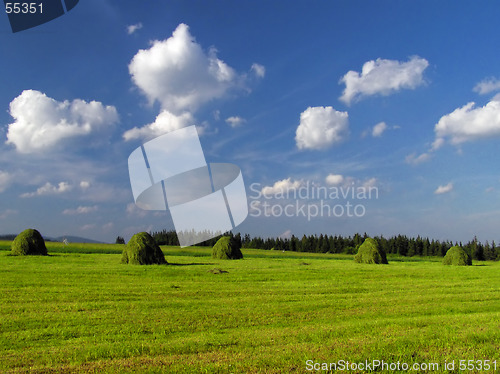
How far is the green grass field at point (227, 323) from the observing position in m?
6.74

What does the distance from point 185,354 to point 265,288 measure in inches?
387

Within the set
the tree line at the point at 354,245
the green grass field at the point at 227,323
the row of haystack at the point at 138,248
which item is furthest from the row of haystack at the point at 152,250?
the tree line at the point at 354,245

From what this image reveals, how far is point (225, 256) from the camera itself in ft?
124

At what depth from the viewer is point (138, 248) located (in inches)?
1039

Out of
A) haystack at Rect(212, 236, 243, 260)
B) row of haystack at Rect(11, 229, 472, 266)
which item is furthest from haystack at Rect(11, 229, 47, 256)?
haystack at Rect(212, 236, 243, 260)

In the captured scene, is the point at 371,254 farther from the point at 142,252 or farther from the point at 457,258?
the point at 142,252

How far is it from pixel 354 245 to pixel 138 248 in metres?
89.5

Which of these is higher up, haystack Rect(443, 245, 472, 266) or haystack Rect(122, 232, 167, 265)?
haystack Rect(122, 232, 167, 265)

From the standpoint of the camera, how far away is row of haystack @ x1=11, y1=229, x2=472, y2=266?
26484 millimetres

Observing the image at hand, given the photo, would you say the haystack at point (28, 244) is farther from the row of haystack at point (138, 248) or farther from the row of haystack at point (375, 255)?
the row of haystack at point (375, 255)

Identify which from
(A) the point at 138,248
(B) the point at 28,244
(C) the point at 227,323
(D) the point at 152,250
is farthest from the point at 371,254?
(B) the point at 28,244

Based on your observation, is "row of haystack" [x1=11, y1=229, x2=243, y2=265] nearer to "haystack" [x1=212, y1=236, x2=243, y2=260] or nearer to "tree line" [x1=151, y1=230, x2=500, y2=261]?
"haystack" [x1=212, y1=236, x2=243, y2=260]

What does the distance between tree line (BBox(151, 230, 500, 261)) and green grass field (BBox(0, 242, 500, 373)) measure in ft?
250

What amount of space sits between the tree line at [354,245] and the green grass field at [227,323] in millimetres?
76112
